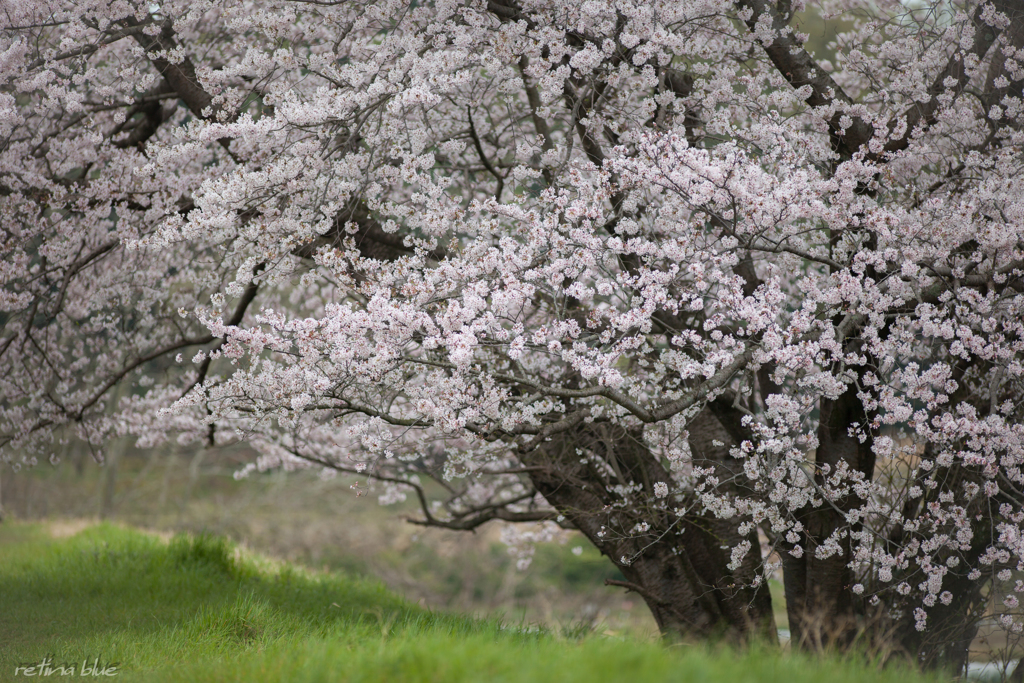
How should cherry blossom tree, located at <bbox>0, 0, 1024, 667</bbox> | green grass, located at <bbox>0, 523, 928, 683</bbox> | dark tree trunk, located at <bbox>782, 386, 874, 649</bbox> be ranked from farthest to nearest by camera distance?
dark tree trunk, located at <bbox>782, 386, 874, 649</bbox> → cherry blossom tree, located at <bbox>0, 0, 1024, 667</bbox> → green grass, located at <bbox>0, 523, 928, 683</bbox>

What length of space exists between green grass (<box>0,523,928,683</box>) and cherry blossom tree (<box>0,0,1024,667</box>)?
3.78 feet

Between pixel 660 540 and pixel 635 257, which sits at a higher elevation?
pixel 635 257

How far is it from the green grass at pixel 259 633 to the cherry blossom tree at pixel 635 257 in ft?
3.78

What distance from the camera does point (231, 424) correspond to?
861cm

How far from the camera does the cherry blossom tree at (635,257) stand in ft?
15.8

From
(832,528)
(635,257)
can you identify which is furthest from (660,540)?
(635,257)

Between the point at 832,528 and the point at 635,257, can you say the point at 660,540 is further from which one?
the point at 635,257

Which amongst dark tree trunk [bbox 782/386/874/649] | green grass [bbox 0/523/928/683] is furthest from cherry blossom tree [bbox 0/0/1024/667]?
green grass [bbox 0/523/928/683]

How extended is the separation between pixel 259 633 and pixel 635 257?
12.6 feet

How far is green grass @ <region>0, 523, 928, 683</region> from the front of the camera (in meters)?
3.41

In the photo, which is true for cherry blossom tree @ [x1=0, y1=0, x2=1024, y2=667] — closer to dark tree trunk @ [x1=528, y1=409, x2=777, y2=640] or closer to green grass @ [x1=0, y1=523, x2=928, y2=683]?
dark tree trunk @ [x1=528, y1=409, x2=777, y2=640]

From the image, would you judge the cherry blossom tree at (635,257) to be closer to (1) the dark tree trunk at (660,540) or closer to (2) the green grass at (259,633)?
(1) the dark tree trunk at (660,540)

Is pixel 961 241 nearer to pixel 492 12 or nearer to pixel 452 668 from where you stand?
pixel 492 12

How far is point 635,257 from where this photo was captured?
19.2 feet
